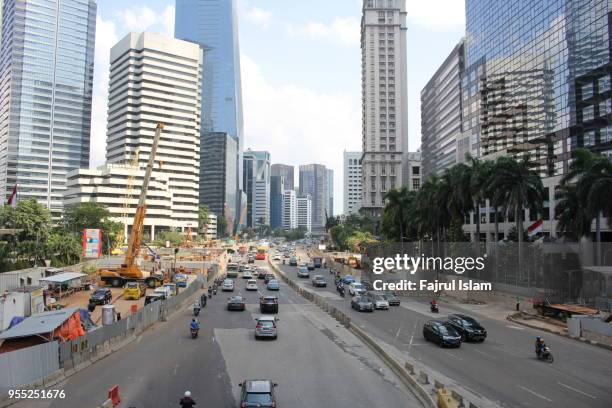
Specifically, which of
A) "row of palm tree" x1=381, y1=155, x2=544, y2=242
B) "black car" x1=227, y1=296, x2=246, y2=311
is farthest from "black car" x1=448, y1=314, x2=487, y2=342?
"row of palm tree" x1=381, y1=155, x2=544, y2=242

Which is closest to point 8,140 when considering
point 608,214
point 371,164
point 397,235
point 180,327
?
point 371,164

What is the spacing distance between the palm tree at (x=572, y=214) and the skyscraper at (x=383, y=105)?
402 ft

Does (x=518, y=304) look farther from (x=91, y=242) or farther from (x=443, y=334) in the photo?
(x=91, y=242)

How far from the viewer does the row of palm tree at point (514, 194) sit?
44.9 meters

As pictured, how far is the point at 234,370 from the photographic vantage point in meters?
21.8

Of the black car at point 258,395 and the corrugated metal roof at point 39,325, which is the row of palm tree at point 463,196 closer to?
→ the black car at point 258,395

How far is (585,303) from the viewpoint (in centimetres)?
4034

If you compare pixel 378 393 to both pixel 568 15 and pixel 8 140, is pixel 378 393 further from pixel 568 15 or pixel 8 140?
pixel 8 140

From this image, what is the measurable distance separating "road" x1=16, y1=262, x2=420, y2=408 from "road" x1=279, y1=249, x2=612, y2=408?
9.53 feet

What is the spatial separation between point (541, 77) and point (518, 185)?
3520cm

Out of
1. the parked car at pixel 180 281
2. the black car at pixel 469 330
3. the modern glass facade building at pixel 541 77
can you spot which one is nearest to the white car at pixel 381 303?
the black car at pixel 469 330

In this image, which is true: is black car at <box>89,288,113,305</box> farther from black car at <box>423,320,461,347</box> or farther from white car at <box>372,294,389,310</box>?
black car at <box>423,320,461,347</box>

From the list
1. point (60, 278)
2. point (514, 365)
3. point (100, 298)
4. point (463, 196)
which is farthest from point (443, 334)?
point (463, 196)

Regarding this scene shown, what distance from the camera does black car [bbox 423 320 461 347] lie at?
27.4 meters
